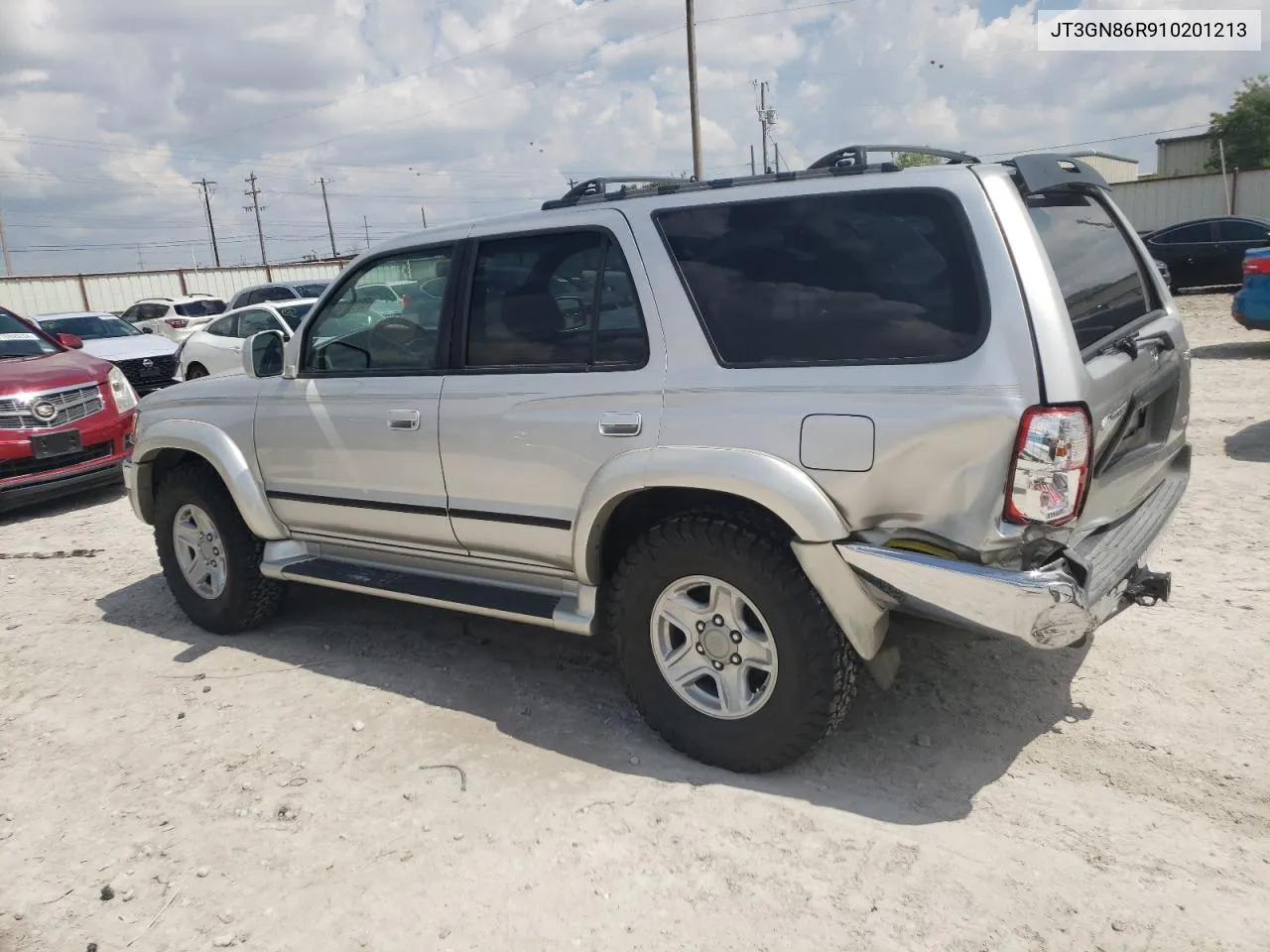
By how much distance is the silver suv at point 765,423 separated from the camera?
8.83 feet

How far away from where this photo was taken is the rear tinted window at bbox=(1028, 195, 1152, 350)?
2.91 meters

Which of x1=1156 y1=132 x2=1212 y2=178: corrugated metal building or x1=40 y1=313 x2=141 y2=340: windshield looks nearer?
x1=40 y1=313 x2=141 y2=340: windshield

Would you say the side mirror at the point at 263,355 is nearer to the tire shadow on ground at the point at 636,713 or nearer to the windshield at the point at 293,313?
the tire shadow on ground at the point at 636,713

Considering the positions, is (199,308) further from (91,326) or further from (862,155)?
(862,155)

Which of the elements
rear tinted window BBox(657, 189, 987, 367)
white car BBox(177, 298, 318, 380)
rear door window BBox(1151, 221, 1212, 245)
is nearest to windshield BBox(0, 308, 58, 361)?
white car BBox(177, 298, 318, 380)

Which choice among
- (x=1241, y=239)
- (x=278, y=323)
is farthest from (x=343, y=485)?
(x=1241, y=239)

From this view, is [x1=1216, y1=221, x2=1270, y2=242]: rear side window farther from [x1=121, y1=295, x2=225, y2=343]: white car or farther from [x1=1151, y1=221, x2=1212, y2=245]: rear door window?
[x1=121, y1=295, x2=225, y2=343]: white car

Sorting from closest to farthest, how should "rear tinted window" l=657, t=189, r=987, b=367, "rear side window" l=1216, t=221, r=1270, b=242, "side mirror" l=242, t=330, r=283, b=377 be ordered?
"rear tinted window" l=657, t=189, r=987, b=367 → "side mirror" l=242, t=330, r=283, b=377 → "rear side window" l=1216, t=221, r=1270, b=242

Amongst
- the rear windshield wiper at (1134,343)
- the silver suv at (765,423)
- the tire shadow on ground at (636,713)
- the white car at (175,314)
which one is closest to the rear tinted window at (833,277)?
the silver suv at (765,423)

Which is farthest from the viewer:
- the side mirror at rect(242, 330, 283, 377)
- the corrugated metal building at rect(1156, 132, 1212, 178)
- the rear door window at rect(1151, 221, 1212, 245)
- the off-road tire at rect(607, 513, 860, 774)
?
the corrugated metal building at rect(1156, 132, 1212, 178)

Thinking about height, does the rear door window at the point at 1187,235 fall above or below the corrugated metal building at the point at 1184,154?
below

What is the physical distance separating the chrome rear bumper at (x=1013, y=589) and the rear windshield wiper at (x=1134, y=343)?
58 centimetres

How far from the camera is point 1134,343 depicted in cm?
310

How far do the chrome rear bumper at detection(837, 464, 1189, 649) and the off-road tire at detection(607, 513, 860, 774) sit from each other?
0.76ft
